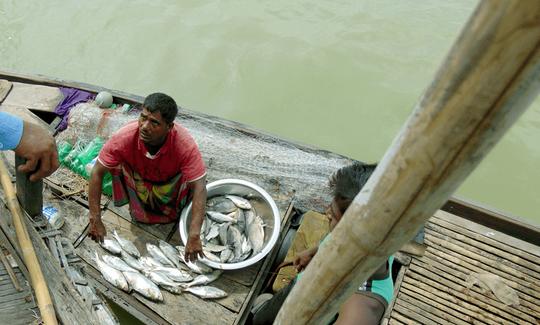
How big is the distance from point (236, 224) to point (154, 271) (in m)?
0.83

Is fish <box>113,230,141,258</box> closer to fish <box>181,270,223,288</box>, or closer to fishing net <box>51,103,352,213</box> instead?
fish <box>181,270,223,288</box>

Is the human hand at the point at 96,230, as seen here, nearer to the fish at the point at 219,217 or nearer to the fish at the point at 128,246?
the fish at the point at 128,246

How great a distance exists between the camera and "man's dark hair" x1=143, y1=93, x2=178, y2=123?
10.5 ft

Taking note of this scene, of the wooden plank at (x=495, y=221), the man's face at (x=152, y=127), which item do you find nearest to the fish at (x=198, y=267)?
the man's face at (x=152, y=127)

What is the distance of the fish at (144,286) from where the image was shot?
3.56 m

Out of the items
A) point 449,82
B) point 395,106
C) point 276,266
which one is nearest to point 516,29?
point 449,82

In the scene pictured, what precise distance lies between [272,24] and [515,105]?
8.35 metres

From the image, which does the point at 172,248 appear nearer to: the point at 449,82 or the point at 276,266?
the point at 276,266

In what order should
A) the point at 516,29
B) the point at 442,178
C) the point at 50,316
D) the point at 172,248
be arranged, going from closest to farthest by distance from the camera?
the point at 516,29
the point at 442,178
the point at 50,316
the point at 172,248

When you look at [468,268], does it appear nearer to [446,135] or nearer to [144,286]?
[144,286]

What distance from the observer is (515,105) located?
76 cm

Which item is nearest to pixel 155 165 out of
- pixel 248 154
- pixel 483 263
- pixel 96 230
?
pixel 96 230

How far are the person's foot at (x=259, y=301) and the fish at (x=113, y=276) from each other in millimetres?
1063

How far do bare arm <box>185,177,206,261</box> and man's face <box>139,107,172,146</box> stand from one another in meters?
0.51
